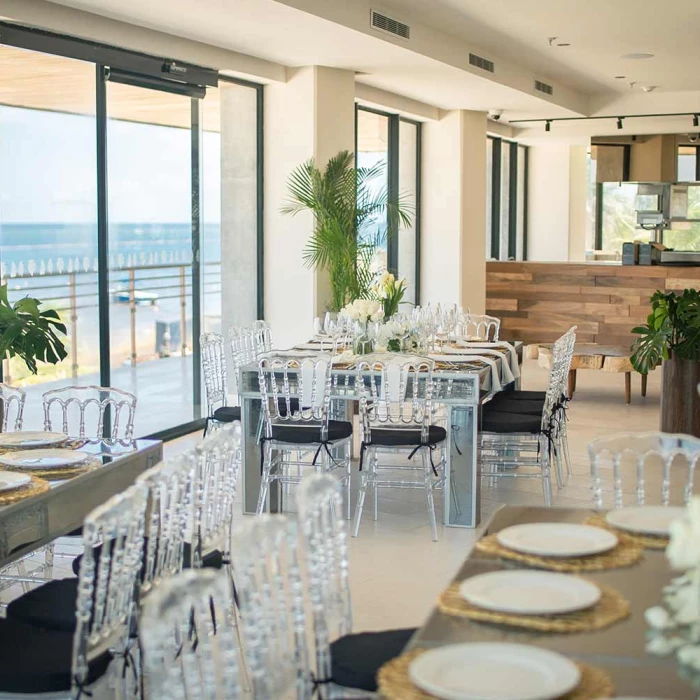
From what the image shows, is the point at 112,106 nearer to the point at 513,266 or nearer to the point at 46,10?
the point at 46,10

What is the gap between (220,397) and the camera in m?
6.97

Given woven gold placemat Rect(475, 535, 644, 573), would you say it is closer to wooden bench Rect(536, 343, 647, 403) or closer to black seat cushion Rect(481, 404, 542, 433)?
black seat cushion Rect(481, 404, 542, 433)

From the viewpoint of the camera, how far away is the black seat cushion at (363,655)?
2.90 meters

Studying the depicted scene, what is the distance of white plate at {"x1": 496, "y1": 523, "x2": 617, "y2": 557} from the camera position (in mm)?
2881

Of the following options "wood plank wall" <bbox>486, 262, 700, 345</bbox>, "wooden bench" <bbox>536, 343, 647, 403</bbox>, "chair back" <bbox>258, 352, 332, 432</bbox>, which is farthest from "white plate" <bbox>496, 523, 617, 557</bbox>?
"wood plank wall" <bbox>486, 262, 700, 345</bbox>

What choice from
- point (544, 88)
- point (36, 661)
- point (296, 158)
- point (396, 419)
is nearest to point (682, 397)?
point (396, 419)

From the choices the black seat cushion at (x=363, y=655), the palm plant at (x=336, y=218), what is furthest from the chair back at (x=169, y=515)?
the palm plant at (x=336, y=218)

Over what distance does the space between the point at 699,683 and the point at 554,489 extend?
500cm

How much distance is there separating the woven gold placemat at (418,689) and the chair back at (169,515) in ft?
3.83

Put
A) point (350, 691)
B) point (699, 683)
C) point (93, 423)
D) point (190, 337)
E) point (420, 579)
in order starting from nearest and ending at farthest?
point (699, 683), point (350, 691), point (420, 579), point (93, 423), point (190, 337)

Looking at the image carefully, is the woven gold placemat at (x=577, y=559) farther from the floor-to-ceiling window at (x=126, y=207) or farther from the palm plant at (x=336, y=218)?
the palm plant at (x=336, y=218)

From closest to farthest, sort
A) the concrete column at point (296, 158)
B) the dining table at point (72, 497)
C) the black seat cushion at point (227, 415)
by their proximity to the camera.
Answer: the dining table at point (72, 497), the black seat cushion at point (227, 415), the concrete column at point (296, 158)

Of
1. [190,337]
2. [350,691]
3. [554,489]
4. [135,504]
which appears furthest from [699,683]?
[190,337]

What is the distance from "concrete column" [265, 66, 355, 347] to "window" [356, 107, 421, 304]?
1833 millimetres
